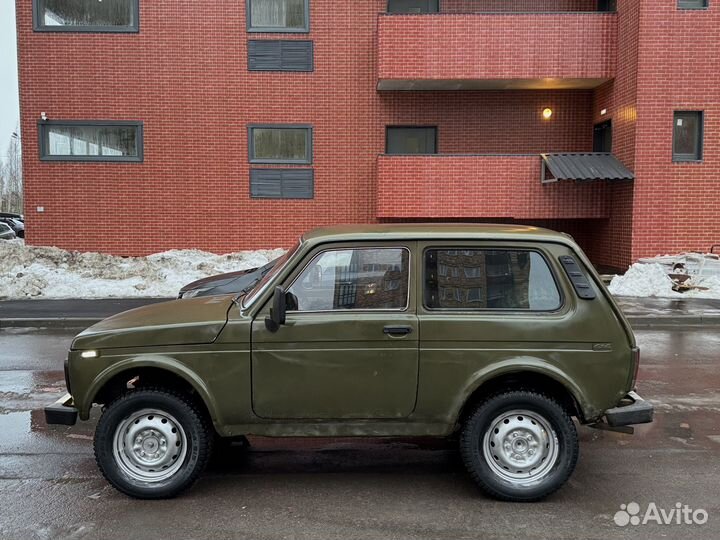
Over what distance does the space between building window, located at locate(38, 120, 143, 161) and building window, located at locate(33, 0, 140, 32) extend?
7.96 ft

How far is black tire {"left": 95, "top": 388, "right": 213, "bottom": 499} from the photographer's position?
428 cm

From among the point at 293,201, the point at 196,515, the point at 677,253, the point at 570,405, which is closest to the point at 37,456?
the point at 196,515

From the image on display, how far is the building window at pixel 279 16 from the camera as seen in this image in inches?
659

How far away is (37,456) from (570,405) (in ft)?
13.3

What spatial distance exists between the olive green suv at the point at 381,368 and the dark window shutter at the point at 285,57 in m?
13.5

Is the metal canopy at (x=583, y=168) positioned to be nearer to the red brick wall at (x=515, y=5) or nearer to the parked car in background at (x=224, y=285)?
the red brick wall at (x=515, y=5)

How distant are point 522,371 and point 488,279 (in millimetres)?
638

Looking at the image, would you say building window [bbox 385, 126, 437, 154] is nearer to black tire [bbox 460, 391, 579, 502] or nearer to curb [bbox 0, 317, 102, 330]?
curb [bbox 0, 317, 102, 330]

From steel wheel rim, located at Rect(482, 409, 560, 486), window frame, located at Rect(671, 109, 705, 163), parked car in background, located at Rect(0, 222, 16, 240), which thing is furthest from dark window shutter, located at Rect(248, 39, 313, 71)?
parked car in background, located at Rect(0, 222, 16, 240)

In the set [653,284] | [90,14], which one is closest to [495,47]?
[653,284]

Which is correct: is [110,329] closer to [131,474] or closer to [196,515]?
[131,474]

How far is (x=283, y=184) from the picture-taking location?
1712cm

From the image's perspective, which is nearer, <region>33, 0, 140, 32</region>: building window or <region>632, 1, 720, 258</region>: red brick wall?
<region>632, 1, 720, 258</region>: red brick wall

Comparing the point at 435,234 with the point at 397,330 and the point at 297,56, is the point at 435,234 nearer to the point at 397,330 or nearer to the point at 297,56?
the point at 397,330
